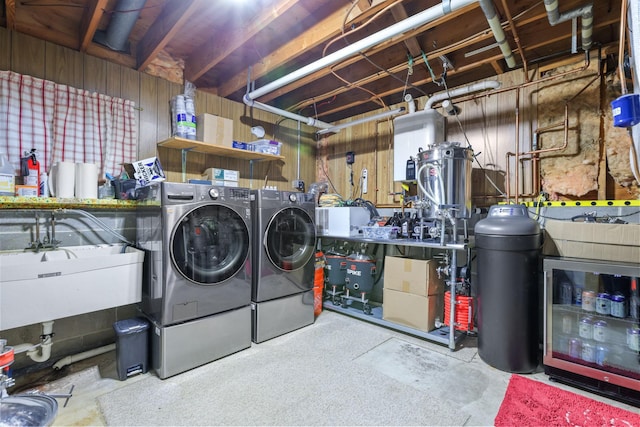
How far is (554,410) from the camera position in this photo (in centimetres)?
167

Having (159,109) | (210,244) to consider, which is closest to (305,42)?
(159,109)

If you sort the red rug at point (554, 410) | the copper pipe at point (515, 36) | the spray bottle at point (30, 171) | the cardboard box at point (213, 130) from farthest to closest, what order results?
the cardboard box at point (213, 130)
the spray bottle at point (30, 171)
the copper pipe at point (515, 36)
the red rug at point (554, 410)

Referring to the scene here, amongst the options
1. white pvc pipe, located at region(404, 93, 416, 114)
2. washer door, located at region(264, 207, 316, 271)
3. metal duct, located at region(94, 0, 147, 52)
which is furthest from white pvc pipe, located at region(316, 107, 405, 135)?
metal duct, located at region(94, 0, 147, 52)

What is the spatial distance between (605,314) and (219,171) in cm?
338

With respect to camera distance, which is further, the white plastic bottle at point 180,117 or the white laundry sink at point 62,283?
the white plastic bottle at point 180,117

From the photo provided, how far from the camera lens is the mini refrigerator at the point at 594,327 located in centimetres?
179

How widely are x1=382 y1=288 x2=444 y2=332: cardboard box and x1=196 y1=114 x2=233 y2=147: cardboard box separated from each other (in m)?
2.25

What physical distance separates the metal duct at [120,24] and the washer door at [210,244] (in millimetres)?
1509

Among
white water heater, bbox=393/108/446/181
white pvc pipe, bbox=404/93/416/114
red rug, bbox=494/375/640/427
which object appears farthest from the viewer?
white pvc pipe, bbox=404/93/416/114

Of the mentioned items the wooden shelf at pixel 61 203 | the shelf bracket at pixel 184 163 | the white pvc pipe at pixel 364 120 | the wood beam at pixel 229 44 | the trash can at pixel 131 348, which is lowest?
the trash can at pixel 131 348

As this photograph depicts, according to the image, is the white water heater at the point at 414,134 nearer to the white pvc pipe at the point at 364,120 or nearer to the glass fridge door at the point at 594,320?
the white pvc pipe at the point at 364,120

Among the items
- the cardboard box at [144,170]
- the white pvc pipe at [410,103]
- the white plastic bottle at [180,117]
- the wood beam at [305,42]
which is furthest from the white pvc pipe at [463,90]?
the cardboard box at [144,170]

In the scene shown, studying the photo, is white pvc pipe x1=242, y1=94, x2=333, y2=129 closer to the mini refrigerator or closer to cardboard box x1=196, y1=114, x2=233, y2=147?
cardboard box x1=196, y1=114, x2=233, y2=147

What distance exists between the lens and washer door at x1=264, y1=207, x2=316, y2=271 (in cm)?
261
